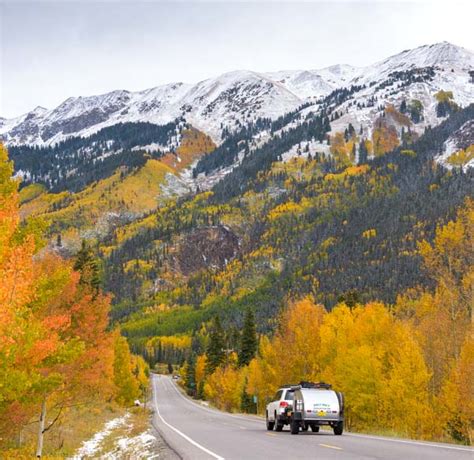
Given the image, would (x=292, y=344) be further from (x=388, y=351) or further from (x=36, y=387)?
(x=36, y=387)

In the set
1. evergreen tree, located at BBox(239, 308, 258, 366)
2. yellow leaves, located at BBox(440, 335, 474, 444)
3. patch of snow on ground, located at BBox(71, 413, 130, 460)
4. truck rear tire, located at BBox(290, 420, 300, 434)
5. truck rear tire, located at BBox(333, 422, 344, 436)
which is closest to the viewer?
truck rear tire, located at BBox(290, 420, 300, 434)

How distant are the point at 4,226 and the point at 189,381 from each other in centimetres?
12529

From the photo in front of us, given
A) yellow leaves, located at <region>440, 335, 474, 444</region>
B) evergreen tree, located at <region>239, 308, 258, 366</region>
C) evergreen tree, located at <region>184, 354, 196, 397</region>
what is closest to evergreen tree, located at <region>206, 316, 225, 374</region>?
evergreen tree, located at <region>239, 308, 258, 366</region>

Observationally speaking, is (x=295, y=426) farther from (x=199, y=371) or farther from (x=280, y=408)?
(x=199, y=371)

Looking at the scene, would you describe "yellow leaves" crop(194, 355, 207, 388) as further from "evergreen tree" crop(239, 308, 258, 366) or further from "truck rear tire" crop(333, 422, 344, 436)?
"truck rear tire" crop(333, 422, 344, 436)

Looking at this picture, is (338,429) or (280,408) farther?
(280,408)

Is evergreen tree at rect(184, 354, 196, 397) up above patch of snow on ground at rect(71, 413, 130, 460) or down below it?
below

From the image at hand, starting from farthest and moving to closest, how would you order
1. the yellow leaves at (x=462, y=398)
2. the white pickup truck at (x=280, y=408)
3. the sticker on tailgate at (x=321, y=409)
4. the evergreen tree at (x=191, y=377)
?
1. the evergreen tree at (x=191, y=377)
2. the yellow leaves at (x=462, y=398)
3. the white pickup truck at (x=280, y=408)
4. the sticker on tailgate at (x=321, y=409)

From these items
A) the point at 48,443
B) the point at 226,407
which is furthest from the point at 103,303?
the point at 226,407

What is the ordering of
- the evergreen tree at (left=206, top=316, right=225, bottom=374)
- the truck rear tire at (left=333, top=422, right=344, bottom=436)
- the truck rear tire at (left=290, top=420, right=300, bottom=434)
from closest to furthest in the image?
the truck rear tire at (left=290, top=420, right=300, bottom=434)
the truck rear tire at (left=333, top=422, right=344, bottom=436)
the evergreen tree at (left=206, top=316, right=225, bottom=374)

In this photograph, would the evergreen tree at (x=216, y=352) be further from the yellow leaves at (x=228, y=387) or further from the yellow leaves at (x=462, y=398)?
the yellow leaves at (x=462, y=398)

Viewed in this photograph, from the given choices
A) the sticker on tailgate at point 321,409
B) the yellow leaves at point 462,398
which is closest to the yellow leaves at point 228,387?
the yellow leaves at point 462,398

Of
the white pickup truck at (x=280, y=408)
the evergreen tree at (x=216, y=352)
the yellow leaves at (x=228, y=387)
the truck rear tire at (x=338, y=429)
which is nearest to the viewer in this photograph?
the truck rear tire at (x=338, y=429)

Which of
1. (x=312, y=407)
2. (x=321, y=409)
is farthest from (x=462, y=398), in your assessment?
(x=312, y=407)
